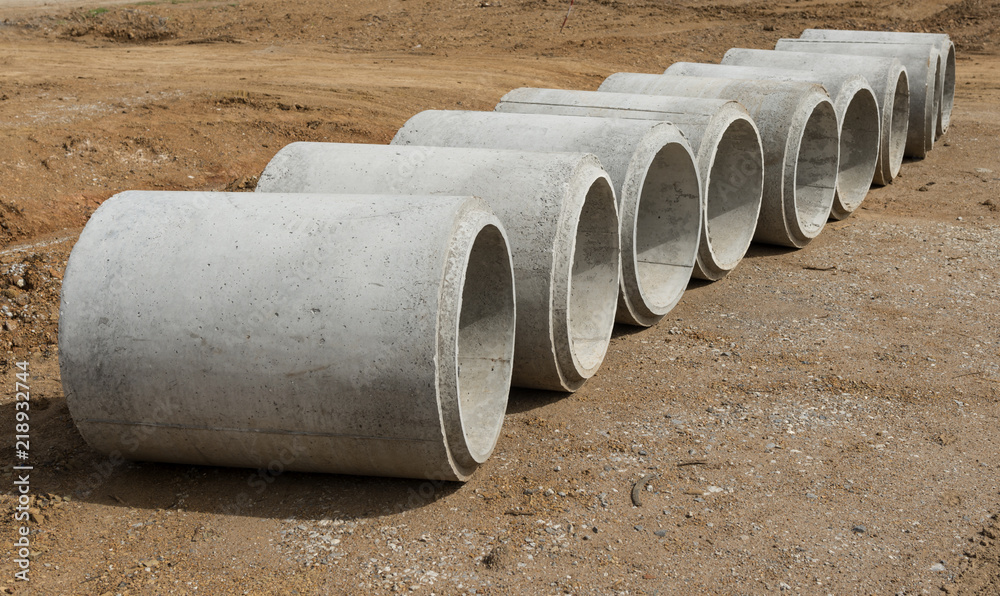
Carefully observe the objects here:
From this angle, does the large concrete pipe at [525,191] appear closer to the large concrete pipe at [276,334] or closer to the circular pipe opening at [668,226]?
the large concrete pipe at [276,334]

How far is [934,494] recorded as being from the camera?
5.55 metres

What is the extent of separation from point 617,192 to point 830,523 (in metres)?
3.04

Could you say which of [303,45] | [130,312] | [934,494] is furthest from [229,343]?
[303,45]

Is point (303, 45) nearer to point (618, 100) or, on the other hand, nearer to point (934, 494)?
point (618, 100)

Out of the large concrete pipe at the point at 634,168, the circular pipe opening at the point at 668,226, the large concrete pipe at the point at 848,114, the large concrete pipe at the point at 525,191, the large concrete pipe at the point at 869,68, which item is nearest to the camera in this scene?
the large concrete pipe at the point at 525,191

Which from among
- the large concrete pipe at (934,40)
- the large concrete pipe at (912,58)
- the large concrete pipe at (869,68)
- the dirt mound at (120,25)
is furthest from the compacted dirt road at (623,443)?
the dirt mound at (120,25)

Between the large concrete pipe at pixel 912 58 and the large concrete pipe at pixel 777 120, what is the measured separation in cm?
348

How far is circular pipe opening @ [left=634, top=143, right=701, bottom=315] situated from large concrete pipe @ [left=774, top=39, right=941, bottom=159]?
236 inches

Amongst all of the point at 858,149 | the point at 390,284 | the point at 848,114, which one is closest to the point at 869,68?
the point at 848,114

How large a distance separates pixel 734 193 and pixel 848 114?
3460 mm

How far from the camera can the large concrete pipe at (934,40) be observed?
13.8 metres

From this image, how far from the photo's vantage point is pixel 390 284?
480 centimetres

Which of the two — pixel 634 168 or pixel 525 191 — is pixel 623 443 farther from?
pixel 634 168

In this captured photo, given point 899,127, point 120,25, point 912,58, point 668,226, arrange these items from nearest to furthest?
→ point 668,226 → point 912,58 → point 899,127 → point 120,25
